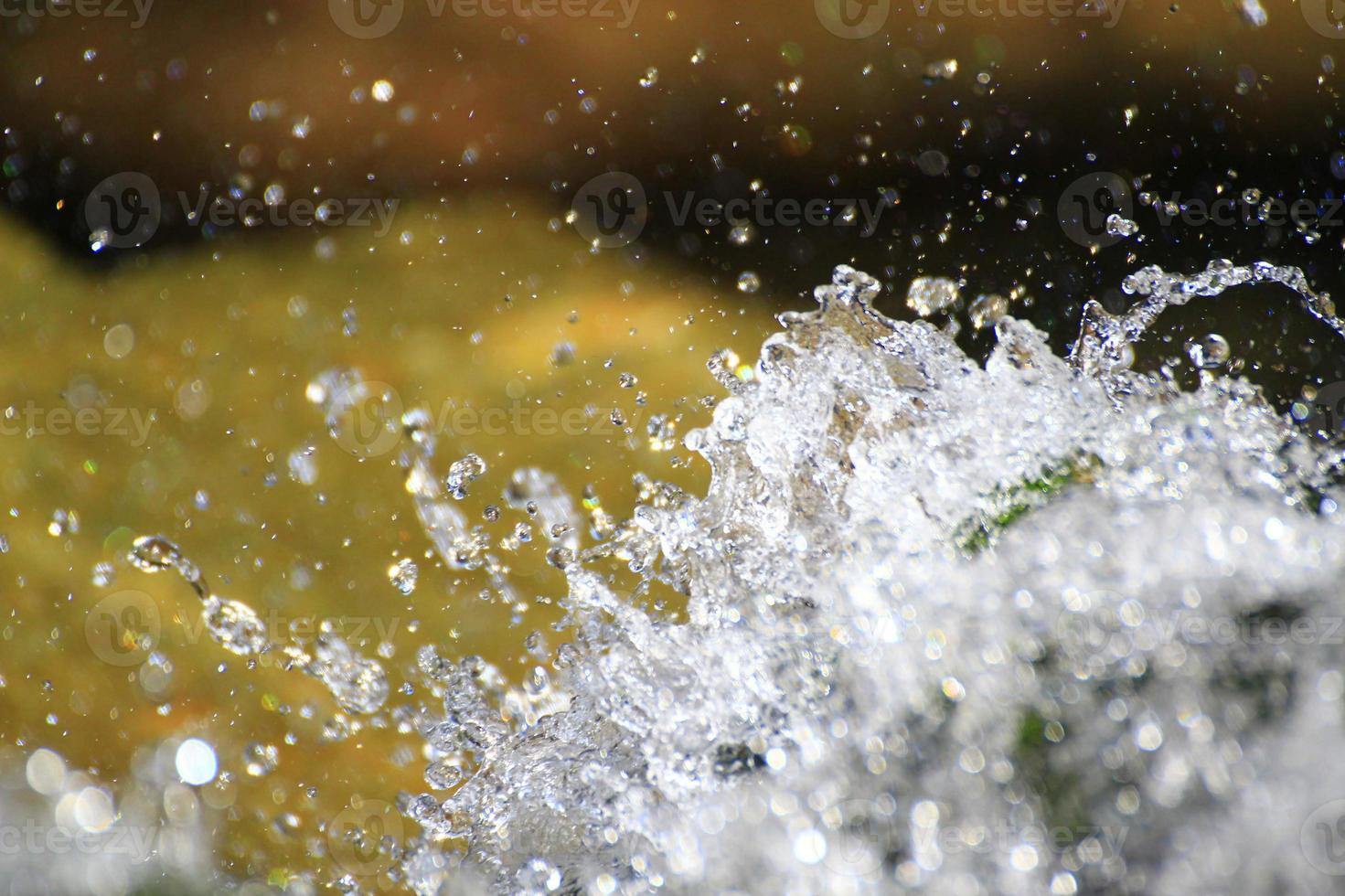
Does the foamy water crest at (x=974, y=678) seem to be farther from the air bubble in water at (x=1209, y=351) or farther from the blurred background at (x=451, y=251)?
the blurred background at (x=451, y=251)

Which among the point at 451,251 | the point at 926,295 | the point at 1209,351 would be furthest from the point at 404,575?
the point at 1209,351

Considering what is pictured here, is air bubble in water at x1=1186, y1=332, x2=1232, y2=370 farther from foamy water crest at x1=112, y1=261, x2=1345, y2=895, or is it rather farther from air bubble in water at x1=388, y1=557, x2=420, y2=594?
Answer: air bubble in water at x1=388, y1=557, x2=420, y2=594

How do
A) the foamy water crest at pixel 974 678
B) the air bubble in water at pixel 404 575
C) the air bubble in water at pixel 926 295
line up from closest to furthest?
the foamy water crest at pixel 974 678
the air bubble in water at pixel 926 295
the air bubble in water at pixel 404 575

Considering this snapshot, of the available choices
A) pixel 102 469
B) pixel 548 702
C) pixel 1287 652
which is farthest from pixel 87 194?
pixel 1287 652

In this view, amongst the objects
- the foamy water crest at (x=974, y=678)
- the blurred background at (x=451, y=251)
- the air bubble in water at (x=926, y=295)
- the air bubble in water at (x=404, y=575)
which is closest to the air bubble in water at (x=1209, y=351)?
the blurred background at (x=451, y=251)

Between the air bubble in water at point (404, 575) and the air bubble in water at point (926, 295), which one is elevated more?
the air bubble in water at point (926, 295)

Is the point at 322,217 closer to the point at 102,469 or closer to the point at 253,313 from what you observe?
the point at 253,313

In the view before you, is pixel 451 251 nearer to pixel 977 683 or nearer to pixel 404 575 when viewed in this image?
pixel 404 575

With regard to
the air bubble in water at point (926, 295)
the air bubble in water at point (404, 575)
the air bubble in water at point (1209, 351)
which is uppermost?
the air bubble in water at point (1209, 351)
